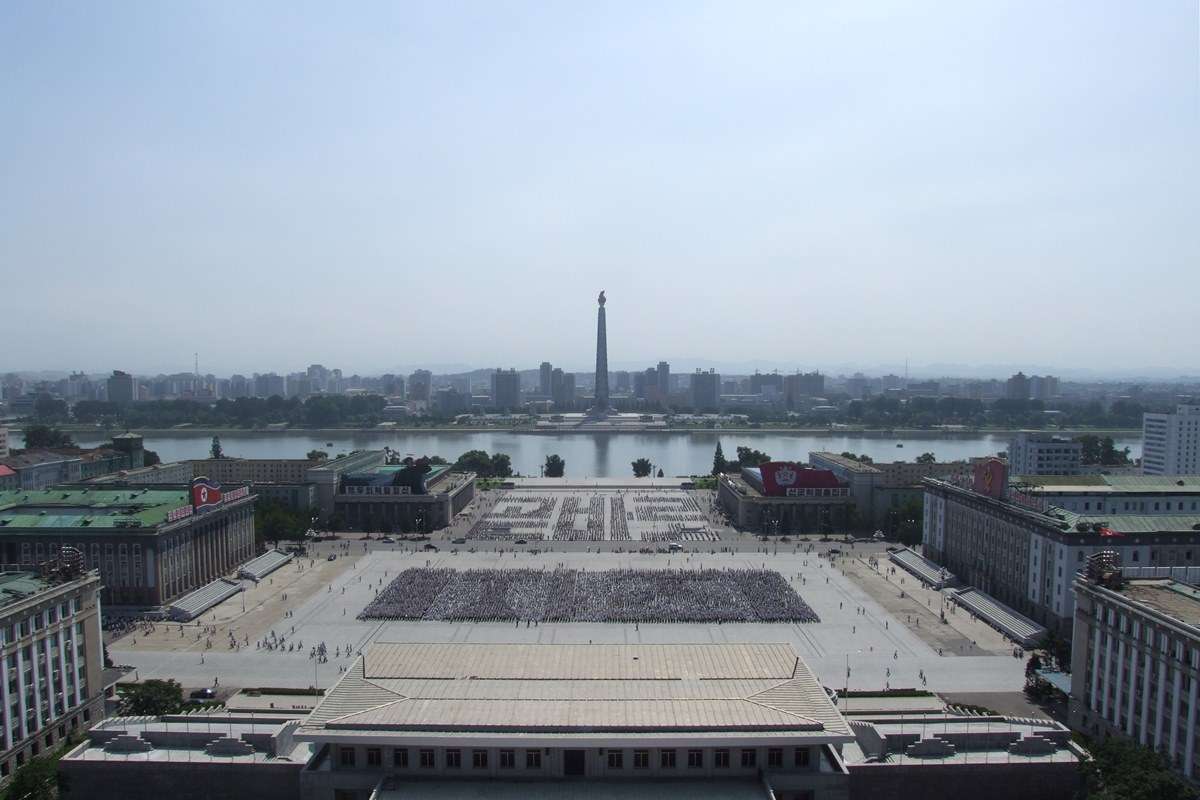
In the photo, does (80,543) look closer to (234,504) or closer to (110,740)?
(234,504)

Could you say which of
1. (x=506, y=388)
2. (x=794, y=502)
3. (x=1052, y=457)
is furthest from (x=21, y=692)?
(x=506, y=388)

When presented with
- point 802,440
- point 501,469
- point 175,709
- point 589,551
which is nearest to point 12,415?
point 501,469

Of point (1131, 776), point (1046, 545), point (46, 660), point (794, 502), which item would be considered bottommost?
point (794, 502)

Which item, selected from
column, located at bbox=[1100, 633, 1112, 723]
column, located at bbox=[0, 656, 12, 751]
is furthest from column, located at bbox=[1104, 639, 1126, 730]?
column, located at bbox=[0, 656, 12, 751]

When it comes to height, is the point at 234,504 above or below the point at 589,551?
above

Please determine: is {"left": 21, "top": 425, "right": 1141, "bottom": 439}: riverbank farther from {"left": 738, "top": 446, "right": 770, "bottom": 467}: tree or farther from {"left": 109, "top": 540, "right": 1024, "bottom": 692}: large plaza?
{"left": 109, "top": 540, "right": 1024, "bottom": 692}: large plaza

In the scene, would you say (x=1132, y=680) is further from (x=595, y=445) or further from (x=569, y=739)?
(x=595, y=445)
